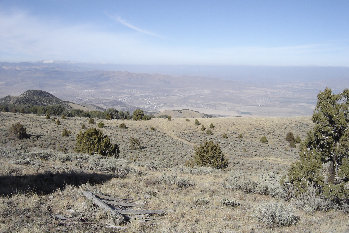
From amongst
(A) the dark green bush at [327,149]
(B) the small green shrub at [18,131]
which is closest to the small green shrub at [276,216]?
(A) the dark green bush at [327,149]

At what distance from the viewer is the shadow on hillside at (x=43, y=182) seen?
846cm

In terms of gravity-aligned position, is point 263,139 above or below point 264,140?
above

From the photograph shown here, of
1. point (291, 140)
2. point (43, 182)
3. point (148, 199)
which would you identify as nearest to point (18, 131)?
point (43, 182)

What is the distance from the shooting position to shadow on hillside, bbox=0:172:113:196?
846cm

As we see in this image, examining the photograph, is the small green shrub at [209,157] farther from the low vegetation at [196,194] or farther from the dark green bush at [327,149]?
the dark green bush at [327,149]

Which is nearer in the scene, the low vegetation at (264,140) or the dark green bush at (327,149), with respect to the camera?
the dark green bush at (327,149)

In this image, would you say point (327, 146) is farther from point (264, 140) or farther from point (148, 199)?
point (264, 140)

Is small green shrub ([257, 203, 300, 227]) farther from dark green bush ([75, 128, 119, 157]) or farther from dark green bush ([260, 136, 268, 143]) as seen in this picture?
dark green bush ([260, 136, 268, 143])

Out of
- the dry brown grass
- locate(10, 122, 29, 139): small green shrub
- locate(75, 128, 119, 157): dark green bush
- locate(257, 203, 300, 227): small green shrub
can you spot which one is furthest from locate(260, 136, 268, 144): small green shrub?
locate(257, 203, 300, 227): small green shrub

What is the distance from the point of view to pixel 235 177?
12.7 meters

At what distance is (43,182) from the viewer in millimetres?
9484

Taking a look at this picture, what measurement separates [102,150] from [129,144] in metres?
9.04

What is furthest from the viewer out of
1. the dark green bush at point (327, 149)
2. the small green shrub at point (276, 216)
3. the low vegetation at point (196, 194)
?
the dark green bush at point (327, 149)

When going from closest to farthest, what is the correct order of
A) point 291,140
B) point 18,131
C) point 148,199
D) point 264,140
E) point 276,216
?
point 276,216 → point 148,199 → point 18,131 → point 291,140 → point 264,140
